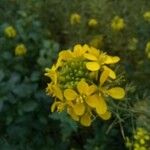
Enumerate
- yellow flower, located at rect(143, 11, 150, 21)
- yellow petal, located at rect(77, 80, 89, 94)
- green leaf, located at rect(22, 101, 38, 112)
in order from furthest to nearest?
yellow flower, located at rect(143, 11, 150, 21), green leaf, located at rect(22, 101, 38, 112), yellow petal, located at rect(77, 80, 89, 94)

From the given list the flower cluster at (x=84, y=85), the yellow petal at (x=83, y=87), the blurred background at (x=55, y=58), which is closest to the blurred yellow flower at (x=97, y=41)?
the blurred background at (x=55, y=58)

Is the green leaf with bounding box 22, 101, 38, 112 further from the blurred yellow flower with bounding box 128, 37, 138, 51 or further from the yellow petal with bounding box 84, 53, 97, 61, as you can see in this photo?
the yellow petal with bounding box 84, 53, 97, 61

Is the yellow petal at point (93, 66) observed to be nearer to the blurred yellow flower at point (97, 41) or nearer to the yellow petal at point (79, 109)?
the yellow petal at point (79, 109)

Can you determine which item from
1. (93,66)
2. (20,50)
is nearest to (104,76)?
(93,66)

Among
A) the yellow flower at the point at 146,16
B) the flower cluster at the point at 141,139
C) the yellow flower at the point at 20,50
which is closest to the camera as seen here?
the flower cluster at the point at 141,139

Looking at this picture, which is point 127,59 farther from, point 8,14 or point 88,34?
point 8,14

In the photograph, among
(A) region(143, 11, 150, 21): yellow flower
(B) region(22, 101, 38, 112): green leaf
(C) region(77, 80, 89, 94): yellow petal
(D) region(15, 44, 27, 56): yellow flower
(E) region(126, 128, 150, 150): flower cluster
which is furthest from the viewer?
(D) region(15, 44, 27, 56): yellow flower

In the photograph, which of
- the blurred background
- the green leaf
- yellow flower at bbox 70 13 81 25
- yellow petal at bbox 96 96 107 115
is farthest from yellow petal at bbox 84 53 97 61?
yellow flower at bbox 70 13 81 25

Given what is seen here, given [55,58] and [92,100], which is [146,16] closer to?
[55,58]
